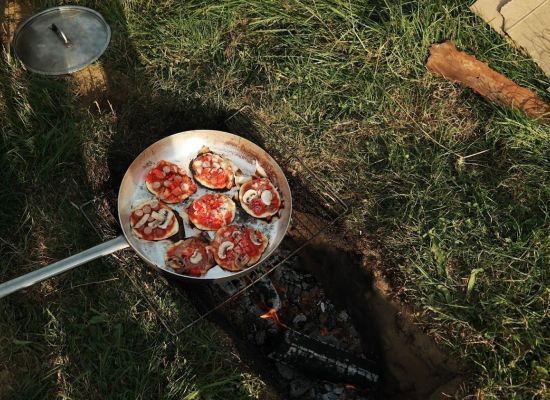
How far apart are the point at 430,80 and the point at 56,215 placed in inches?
140

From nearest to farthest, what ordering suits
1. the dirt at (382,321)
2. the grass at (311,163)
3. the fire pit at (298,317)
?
1. the grass at (311,163)
2. the dirt at (382,321)
3. the fire pit at (298,317)

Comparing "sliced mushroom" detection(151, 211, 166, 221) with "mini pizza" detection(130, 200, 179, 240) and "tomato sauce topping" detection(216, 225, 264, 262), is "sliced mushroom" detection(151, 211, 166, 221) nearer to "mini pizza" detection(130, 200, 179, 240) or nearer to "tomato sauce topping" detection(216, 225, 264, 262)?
"mini pizza" detection(130, 200, 179, 240)

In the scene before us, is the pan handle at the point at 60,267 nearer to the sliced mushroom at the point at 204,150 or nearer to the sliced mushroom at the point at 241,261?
the sliced mushroom at the point at 241,261

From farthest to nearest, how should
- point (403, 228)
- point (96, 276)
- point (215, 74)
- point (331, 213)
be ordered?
point (215, 74), point (331, 213), point (403, 228), point (96, 276)

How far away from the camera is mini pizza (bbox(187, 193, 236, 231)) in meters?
4.29

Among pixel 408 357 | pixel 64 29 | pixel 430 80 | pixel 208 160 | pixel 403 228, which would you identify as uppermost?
pixel 64 29

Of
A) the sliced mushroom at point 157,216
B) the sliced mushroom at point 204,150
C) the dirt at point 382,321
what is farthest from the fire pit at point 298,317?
the sliced mushroom at point 204,150

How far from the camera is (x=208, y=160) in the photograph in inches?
176

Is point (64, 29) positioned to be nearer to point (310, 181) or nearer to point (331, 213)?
point (310, 181)

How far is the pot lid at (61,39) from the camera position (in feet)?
15.2

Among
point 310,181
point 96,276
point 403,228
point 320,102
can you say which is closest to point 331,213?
point 310,181

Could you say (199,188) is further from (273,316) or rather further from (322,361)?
(322,361)

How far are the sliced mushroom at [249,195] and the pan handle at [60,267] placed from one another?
3.70 feet

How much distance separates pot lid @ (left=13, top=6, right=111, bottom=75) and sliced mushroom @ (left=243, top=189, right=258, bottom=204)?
6.31ft
